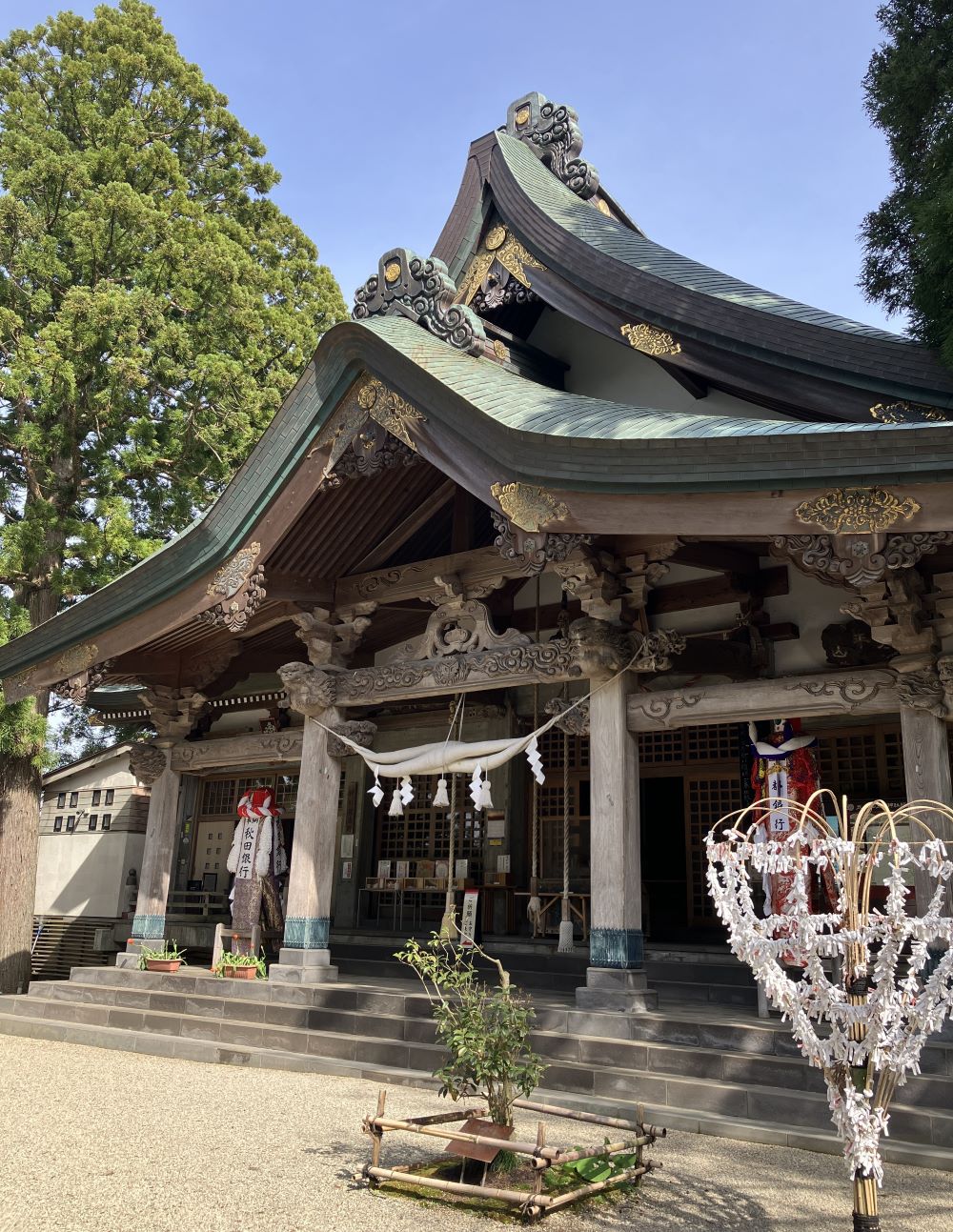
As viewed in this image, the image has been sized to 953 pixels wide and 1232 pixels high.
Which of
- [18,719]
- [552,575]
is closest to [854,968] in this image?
[552,575]

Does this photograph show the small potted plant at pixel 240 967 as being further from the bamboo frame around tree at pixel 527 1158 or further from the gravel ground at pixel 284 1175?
the bamboo frame around tree at pixel 527 1158

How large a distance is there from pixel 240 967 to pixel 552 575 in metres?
5.17

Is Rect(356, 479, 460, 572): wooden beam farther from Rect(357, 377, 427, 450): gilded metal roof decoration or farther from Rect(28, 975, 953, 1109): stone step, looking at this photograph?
Rect(28, 975, 953, 1109): stone step

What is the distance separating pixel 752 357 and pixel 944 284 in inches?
60.4

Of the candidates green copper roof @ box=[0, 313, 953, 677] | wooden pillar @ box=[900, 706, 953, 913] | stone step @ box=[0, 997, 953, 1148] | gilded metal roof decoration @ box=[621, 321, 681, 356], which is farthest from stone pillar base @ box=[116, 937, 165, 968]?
gilded metal roof decoration @ box=[621, 321, 681, 356]

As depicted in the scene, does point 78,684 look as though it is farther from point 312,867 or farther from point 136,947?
point 312,867

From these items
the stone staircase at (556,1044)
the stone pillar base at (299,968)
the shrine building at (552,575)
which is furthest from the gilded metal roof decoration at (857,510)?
the stone pillar base at (299,968)

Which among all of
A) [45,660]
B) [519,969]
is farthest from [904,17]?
[45,660]

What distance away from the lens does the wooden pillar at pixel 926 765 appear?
6.76 meters

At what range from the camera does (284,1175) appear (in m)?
5.12

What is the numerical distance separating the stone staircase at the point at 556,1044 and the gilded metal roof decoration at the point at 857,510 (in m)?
3.26

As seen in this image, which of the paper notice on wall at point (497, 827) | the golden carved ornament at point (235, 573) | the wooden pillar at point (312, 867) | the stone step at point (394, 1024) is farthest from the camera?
the paper notice on wall at point (497, 827)

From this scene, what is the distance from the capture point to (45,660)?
10883 mm

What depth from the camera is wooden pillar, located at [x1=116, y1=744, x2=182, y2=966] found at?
36.4 feet
